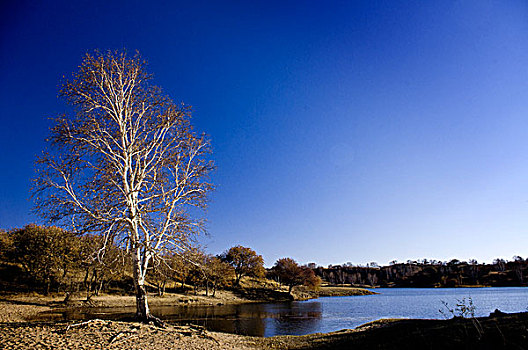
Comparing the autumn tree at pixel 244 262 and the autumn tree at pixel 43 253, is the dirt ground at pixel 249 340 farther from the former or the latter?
the autumn tree at pixel 244 262

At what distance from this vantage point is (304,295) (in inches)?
2926

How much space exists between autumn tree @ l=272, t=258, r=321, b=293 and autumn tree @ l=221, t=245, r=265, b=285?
21.0 feet

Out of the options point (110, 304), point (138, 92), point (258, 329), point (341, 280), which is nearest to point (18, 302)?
point (110, 304)

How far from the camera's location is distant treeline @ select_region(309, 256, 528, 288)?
131500 mm

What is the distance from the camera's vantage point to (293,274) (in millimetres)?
74938

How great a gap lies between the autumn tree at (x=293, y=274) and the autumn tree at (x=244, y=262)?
252 inches

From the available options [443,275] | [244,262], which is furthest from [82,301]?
[443,275]

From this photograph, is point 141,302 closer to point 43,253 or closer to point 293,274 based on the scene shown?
point 43,253

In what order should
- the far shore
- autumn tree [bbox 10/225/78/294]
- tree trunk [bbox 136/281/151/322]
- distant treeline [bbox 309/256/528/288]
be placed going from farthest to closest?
1. distant treeline [bbox 309/256/528/288]
2. autumn tree [bbox 10/225/78/294]
3. the far shore
4. tree trunk [bbox 136/281/151/322]

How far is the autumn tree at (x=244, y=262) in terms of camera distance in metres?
73.1

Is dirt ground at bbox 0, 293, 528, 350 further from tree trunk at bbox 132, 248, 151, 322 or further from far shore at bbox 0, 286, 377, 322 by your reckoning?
far shore at bbox 0, 286, 377, 322

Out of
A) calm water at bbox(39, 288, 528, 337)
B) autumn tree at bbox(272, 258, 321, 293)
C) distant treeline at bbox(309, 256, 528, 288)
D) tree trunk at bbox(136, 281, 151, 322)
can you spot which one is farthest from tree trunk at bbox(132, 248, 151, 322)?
distant treeline at bbox(309, 256, 528, 288)

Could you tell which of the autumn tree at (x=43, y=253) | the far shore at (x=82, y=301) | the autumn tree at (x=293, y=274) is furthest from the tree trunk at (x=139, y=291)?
the autumn tree at (x=293, y=274)

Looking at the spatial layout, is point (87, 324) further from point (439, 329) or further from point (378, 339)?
point (439, 329)
